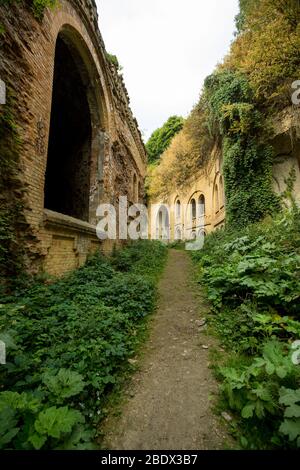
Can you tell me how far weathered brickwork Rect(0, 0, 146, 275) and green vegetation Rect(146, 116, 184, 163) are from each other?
55.8ft

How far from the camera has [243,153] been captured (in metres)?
11.3

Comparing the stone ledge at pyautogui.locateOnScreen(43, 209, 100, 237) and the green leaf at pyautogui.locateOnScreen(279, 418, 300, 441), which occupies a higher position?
the stone ledge at pyautogui.locateOnScreen(43, 209, 100, 237)

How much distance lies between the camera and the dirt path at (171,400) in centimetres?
187

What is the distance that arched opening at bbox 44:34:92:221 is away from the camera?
25.3ft

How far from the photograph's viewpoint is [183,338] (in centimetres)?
359

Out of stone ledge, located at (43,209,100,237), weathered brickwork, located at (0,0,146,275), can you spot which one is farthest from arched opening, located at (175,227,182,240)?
stone ledge, located at (43,209,100,237)

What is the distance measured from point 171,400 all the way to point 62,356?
1217 millimetres

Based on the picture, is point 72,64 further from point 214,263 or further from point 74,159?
point 214,263

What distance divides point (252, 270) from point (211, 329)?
1430 millimetres

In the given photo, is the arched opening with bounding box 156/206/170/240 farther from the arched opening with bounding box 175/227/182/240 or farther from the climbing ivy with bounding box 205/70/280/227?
the climbing ivy with bounding box 205/70/280/227

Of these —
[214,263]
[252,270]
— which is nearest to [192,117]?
[214,263]
